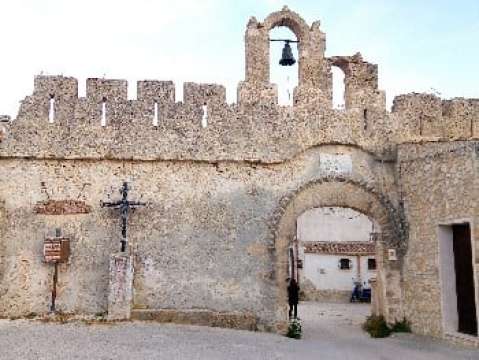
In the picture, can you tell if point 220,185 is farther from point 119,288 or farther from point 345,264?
point 345,264

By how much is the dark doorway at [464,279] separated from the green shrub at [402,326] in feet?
4.19

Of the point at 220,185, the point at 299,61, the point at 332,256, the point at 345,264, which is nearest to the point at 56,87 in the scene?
the point at 220,185

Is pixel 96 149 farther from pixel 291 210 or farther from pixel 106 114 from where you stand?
pixel 291 210

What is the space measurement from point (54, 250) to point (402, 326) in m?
7.26

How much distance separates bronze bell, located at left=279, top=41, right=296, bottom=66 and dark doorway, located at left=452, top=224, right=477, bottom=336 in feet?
16.0

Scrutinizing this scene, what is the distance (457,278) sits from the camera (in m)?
10.7

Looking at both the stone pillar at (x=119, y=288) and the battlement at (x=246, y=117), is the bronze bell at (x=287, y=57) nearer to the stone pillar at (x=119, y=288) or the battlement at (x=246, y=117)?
the battlement at (x=246, y=117)

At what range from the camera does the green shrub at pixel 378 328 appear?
38.1ft

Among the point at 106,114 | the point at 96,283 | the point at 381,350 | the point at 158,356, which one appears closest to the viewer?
the point at 158,356

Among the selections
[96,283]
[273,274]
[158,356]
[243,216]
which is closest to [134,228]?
[96,283]

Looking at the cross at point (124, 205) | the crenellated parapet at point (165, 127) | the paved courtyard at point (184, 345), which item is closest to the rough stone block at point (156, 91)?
the crenellated parapet at point (165, 127)

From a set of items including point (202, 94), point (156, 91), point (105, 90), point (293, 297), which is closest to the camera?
point (105, 90)

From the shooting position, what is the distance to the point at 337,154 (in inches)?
481

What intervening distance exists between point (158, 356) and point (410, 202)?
21.8ft
